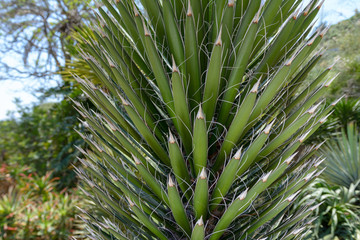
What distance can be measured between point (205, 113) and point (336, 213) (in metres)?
4.08

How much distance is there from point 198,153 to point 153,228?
0.44 m

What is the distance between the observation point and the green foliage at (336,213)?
13.4 ft

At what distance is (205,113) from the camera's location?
4.36ft

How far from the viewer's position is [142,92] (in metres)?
1.52

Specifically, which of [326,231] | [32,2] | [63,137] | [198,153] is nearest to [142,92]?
[198,153]

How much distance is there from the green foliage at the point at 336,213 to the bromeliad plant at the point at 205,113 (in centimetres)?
306

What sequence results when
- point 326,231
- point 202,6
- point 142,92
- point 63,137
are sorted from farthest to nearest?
point 63,137, point 326,231, point 142,92, point 202,6

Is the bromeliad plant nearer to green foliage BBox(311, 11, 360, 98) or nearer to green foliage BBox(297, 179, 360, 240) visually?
green foliage BBox(297, 179, 360, 240)

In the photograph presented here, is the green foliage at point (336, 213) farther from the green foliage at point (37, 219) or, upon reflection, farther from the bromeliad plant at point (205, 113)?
the green foliage at point (37, 219)

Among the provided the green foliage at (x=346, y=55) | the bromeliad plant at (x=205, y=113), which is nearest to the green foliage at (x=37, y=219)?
the bromeliad plant at (x=205, y=113)

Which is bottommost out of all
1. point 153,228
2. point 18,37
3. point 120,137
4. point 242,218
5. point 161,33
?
point 242,218

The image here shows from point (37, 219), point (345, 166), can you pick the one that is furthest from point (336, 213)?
point (37, 219)

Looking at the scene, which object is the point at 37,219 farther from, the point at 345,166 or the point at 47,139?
the point at 345,166

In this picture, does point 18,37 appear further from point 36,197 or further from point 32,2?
point 36,197
